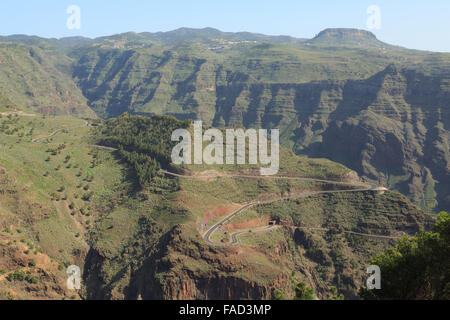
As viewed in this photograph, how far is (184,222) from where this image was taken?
115125 millimetres

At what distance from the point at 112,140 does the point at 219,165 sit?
172ft

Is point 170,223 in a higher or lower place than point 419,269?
lower

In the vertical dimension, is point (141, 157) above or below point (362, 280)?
above

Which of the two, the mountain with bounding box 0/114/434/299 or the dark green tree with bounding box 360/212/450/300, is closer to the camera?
the dark green tree with bounding box 360/212/450/300

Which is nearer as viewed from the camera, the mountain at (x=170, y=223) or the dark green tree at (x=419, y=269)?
the dark green tree at (x=419, y=269)

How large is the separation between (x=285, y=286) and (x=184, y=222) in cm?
3512

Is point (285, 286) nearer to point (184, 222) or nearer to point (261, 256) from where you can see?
point (261, 256)

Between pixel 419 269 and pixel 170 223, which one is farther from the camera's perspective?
pixel 170 223

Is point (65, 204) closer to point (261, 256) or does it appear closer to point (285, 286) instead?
point (261, 256)

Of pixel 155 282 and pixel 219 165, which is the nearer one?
pixel 155 282
